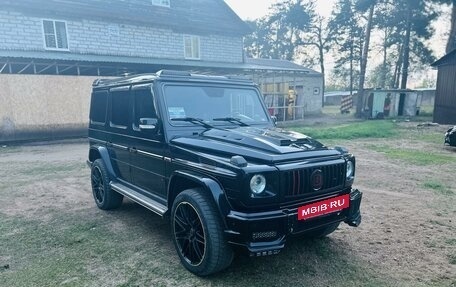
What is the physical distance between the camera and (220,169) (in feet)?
10.4

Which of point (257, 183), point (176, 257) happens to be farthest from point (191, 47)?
point (257, 183)

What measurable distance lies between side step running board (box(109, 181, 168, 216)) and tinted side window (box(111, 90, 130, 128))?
0.94 meters

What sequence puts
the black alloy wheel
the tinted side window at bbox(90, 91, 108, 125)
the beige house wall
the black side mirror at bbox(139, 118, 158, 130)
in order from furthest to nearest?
1. the beige house wall
2. the tinted side window at bbox(90, 91, 108, 125)
3. the black side mirror at bbox(139, 118, 158, 130)
4. the black alloy wheel

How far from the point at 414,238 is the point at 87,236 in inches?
177

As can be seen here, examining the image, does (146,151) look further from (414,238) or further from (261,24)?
(261,24)

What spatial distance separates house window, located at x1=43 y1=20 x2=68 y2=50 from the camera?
1689 centimetres

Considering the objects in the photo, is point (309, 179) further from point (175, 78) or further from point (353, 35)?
point (353, 35)

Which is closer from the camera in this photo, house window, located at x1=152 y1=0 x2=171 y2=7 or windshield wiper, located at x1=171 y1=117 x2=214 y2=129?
windshield wiper, located at x1=171 y1=117 x2=214 y2=129

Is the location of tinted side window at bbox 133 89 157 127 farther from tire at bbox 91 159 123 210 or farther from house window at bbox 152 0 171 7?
house window at bbox 152 0 171 7

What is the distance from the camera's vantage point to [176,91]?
4.17 m

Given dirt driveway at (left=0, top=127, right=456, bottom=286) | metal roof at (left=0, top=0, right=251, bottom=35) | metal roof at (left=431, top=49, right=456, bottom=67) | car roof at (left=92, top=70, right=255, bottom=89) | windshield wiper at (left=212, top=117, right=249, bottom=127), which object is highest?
metal roof at (left=0, top=0, right=251, bottom=35)

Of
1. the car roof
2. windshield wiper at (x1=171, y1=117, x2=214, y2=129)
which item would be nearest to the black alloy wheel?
windshield wiper at (x1=171, y1=117, x2=214, y2=129)

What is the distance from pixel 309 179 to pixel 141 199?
232cm

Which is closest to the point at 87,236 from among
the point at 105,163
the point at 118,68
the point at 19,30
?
the point at 105,163
